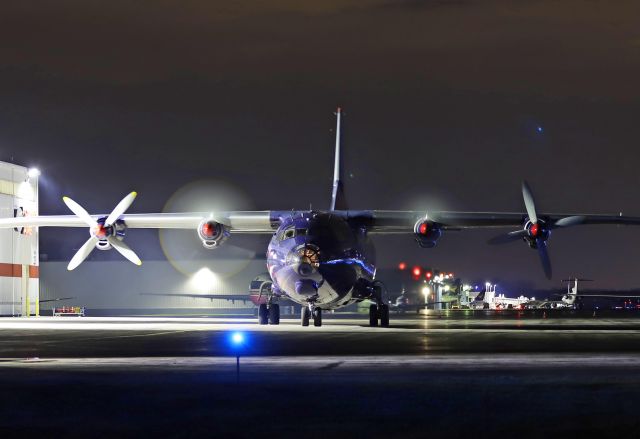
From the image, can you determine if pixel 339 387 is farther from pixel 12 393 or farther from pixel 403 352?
pixel 403 352

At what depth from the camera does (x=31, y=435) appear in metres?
11.7

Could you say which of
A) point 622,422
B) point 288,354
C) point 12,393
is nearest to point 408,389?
point 622,422

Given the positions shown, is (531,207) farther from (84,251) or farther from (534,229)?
(84,251)

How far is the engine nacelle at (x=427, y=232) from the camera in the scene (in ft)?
150

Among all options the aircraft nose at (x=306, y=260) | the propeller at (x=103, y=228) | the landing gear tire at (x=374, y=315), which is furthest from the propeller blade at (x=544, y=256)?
the propeller at (x=103, y=228)

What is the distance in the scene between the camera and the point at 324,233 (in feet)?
133

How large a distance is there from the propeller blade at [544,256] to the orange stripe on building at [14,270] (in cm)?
4172

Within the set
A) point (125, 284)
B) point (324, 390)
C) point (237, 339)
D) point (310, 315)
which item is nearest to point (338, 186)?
point (310, 315)

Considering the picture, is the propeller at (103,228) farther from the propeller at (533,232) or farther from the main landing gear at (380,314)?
the propeller at (533,232)

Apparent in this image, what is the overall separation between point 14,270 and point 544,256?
4330cm

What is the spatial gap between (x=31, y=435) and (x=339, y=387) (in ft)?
20.5

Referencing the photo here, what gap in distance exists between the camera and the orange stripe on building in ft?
231

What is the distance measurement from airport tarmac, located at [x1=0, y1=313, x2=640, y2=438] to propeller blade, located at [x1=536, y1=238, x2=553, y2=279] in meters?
16.1

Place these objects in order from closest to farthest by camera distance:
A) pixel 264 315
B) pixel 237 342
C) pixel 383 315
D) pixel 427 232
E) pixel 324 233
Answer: pixel 237 342 → pixel 324 233 → pixel 383 315 → pixel 427 232 → pixel 264 315
